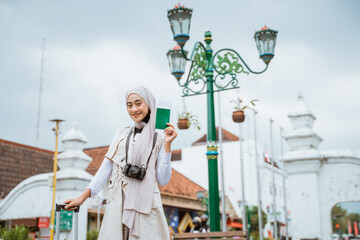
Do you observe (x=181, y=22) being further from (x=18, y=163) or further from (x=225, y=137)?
(x=225, y=137)

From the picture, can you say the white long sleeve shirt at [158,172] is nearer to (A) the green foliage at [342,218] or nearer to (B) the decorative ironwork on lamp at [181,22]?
(B) the decorative ironwork on lamp at [181,22]

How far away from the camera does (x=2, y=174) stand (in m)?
16.4

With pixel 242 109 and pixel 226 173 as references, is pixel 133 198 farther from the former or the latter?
pixel 226 173

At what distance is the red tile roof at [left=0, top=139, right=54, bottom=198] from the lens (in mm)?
16328

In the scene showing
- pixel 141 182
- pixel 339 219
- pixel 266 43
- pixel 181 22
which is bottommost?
pixel 339 219

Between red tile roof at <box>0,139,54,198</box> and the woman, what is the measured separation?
44.9 ft

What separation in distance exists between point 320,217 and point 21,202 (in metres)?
7.17

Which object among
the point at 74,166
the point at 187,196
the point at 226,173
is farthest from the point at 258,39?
the point at 226,173

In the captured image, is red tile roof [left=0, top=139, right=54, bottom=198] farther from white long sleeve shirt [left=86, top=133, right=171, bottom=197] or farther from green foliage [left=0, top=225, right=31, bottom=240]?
white long sleeve shirt [left=86, top=133, right=171, bottom=197]

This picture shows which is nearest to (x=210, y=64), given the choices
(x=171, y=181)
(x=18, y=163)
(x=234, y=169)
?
(x=18, y=163)

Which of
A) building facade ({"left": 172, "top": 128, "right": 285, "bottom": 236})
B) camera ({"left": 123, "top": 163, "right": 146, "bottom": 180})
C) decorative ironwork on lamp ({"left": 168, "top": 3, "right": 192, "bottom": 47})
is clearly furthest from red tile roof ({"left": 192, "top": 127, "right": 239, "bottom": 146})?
camera ({"left": 123, "top": 163, "right": 146, "bottom": 180})

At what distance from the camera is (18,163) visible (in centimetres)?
1744

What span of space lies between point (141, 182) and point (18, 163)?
16.0m

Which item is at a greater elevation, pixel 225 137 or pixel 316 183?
pixel 225 137
